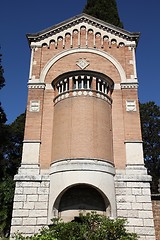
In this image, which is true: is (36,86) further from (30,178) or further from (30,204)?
(30,204)

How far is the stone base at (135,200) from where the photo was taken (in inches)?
537

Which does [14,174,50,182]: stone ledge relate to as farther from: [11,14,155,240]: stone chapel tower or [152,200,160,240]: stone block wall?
[152,200,160,240]: stone block wall

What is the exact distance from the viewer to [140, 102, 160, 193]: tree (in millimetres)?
37656

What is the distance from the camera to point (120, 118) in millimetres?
16438

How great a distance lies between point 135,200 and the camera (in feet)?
46.5

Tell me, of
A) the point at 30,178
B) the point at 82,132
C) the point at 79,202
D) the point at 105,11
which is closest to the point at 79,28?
the point at 82,132

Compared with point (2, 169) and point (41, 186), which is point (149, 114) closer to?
point (2, 169)

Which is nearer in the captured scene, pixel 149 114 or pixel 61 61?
pixel 61 61

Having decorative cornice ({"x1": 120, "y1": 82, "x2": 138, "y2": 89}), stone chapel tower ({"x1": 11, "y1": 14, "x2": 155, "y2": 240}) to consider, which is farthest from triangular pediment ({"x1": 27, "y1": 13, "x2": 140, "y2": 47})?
decorative cornice ({"x1": 120, "y1": 82, "x2": 138, "y2": 89})

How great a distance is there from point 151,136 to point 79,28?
2400cm

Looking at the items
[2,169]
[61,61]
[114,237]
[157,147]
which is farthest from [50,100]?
[157,147]

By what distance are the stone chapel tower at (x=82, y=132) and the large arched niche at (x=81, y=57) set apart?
7 cm

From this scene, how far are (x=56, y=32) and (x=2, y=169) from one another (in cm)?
1333

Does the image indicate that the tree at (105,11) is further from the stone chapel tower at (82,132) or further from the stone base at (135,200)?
the stone base at (135,200)
